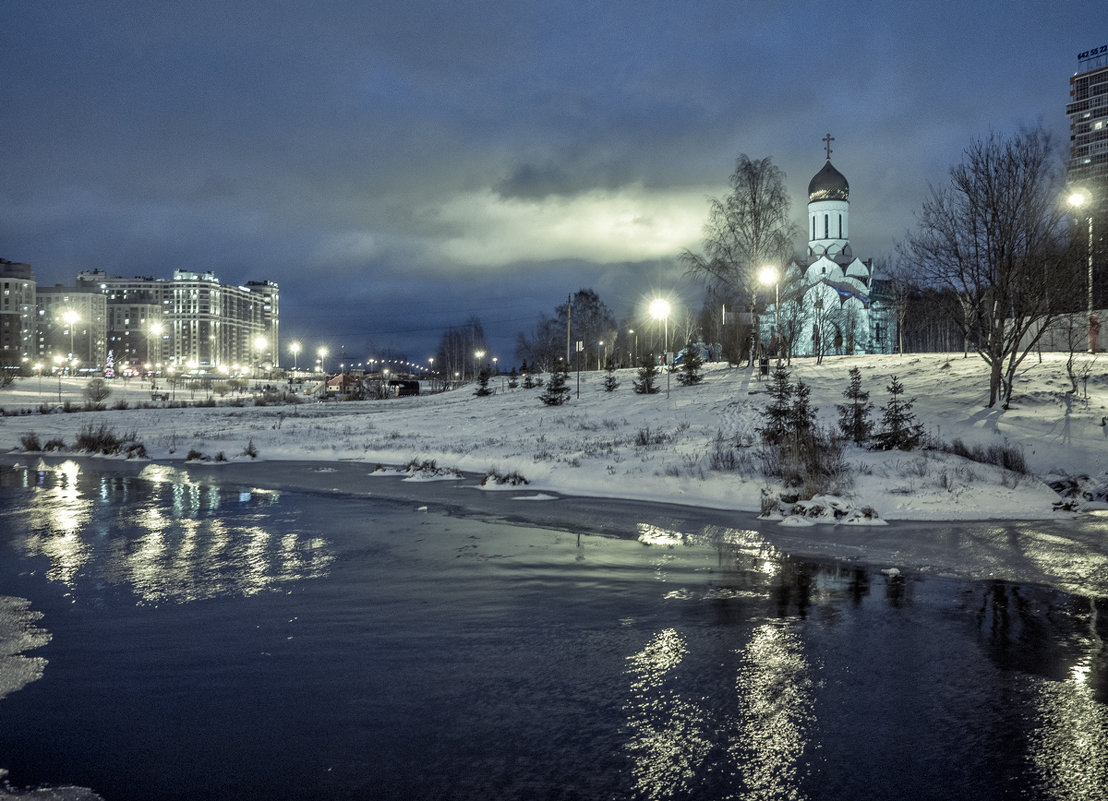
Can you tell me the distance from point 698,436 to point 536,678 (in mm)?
16536

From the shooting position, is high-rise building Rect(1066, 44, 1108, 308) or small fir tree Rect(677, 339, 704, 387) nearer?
small fir tree Rect(677, 339, 704, 387)

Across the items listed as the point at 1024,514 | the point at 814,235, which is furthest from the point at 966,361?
the point at 814,235

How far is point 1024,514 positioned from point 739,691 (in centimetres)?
957

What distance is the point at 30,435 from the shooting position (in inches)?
982

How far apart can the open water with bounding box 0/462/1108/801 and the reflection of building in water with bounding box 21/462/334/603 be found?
0.07 m

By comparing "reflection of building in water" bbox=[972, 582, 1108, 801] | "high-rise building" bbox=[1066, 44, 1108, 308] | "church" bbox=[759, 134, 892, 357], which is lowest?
"reflection of building in water" bbox=[972, 582, 1108, 801]

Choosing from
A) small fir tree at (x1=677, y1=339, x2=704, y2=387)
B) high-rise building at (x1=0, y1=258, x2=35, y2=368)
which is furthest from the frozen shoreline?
high-rise building at (x1=0, y1=258, x2=35, y2=368)

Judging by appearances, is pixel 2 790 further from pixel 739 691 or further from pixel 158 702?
pixel 739 691

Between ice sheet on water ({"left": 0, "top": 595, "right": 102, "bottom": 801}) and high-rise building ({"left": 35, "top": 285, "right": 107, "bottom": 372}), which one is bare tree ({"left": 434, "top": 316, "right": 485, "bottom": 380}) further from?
ice sheet on water ({"left": 0, "top": 595, "right": 102, "bottom": 801})

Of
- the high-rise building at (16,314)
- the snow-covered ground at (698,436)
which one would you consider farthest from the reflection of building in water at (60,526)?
the high-rise building at (16,314)

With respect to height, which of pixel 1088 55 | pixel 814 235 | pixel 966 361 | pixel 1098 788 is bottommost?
pixel 1098 788

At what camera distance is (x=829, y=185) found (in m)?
73.7

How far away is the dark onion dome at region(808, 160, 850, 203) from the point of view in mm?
73375

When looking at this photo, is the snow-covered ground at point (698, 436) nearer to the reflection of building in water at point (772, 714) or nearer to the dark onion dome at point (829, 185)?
the reflection of building in water at point (772, 714)
